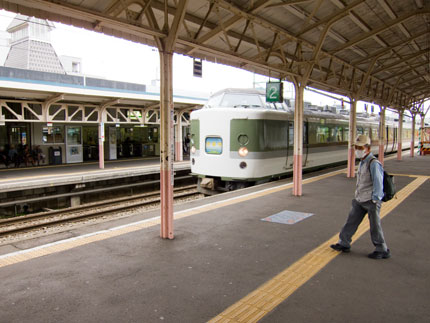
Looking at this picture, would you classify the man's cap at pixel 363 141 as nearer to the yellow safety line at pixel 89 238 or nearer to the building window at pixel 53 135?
the yellow safety line at pixel 89 238

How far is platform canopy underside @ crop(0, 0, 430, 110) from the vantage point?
528 cm

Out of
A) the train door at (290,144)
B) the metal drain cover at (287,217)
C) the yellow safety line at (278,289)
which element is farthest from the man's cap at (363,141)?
the train door at (290,144)

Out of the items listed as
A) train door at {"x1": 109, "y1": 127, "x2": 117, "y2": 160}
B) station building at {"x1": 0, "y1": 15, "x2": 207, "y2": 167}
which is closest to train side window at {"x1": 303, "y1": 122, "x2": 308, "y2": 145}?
station building at {"x1": 0, "y1": 15, "x2": 207, "y2": 167}

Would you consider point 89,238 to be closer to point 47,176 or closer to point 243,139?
point 243,139

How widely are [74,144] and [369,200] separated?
699 inches

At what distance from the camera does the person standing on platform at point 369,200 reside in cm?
475

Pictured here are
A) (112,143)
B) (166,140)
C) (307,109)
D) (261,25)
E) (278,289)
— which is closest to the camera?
(278,289)

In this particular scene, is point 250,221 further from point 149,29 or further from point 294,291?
point 149,29

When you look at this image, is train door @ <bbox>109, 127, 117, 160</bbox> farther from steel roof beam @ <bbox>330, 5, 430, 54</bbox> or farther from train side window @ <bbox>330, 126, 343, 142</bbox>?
steel roof beam @ <bbox>330, 5, 430, 54</bbox>

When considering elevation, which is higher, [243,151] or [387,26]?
[387,26]

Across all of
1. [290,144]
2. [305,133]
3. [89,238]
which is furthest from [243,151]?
[89,238]

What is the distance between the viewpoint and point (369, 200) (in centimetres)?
483

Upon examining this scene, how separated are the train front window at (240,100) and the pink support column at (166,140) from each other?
5.66m

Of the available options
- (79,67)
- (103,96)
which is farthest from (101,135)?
(79,67)
